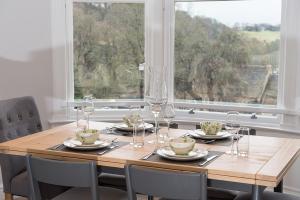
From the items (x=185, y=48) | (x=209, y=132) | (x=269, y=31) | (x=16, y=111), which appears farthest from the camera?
(x=185, y=48)

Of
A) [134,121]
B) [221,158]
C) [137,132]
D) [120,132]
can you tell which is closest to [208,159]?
[221,158]

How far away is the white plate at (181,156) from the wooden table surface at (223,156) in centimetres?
9

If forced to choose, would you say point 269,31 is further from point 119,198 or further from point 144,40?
point 119,198

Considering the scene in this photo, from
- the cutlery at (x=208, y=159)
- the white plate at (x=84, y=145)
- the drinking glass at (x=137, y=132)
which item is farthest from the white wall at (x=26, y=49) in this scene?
the cutlery at (x=208, y=159)

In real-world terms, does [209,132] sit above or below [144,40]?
below

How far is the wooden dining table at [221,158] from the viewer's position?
208 cm

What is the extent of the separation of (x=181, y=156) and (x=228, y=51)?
2041mm

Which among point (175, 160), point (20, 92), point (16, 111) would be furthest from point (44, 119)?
point (175, 160)

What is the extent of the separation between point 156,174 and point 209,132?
0.93 metres

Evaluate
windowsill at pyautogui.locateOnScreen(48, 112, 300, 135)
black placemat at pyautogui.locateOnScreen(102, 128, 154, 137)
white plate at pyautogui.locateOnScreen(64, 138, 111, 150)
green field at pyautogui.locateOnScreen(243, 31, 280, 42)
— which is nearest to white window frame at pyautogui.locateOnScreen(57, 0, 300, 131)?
windowsill at pyautogui.locateOnScreen(48, 112, 300, 135)

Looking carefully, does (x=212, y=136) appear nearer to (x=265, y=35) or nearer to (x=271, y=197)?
(x=271, y=197)

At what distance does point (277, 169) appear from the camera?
2.15 meters

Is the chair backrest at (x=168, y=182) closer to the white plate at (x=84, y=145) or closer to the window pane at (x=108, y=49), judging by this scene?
the white plate at (x=84, y=145)

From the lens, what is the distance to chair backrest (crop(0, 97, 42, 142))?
3018mm
